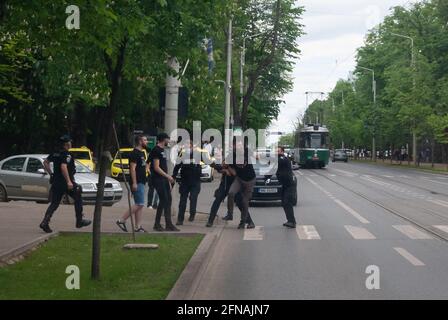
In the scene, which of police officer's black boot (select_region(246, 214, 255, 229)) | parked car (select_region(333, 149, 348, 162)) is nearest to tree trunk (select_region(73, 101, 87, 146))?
police officer's black boot (select_region(246, 214, 255, 229))

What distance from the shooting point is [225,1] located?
456 inches

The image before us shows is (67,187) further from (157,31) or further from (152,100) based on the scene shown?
(152,100)

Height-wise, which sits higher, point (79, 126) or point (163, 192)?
point (79, 126)

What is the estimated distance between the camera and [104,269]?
9867mm

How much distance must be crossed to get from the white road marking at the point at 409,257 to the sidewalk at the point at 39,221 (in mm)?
3910

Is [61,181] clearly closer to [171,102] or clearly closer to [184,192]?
[184,192]

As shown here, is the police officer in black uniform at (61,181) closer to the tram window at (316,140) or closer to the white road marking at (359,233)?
the white road marking at (359,233)

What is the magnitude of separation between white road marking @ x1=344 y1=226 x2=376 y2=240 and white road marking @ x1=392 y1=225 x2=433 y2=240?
729 millimetres

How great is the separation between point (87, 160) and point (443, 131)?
31.7 metres

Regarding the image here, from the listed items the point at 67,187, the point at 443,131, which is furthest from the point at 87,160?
the point at 443,131

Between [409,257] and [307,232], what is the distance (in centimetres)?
391

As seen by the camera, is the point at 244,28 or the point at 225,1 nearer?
the point at 225,1

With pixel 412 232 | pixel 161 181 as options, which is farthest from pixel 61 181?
pixel 412 232

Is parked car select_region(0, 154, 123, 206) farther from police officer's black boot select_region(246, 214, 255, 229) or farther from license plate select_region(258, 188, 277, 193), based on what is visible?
police officer's black boot select_region(246, 214, 255, 229)
